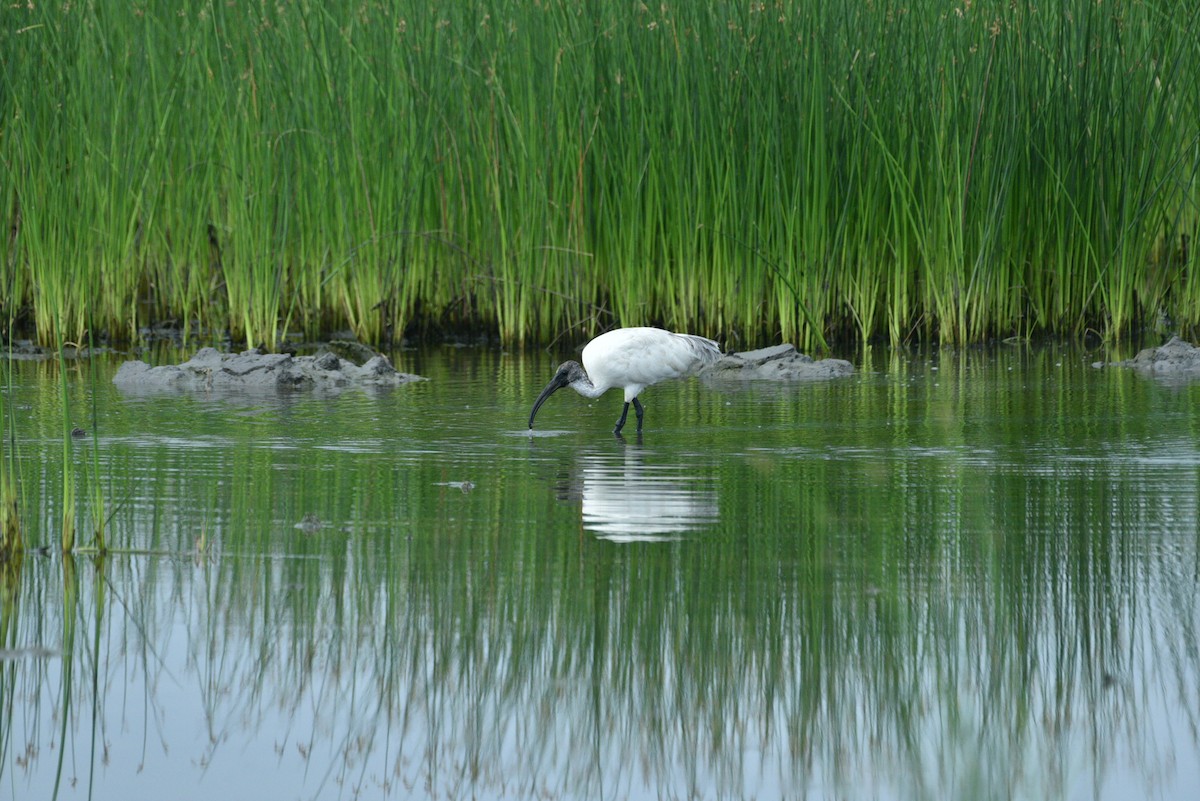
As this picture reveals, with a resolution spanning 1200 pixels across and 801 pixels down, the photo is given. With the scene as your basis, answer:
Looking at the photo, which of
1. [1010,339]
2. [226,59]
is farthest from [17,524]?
[1010,339]

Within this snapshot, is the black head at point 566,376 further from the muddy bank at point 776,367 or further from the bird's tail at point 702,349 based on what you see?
the muddy bank at point 776,367

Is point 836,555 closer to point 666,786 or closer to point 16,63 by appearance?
point 666,786

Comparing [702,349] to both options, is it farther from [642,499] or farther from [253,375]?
[642,499]

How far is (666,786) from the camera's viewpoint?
2.88 meters

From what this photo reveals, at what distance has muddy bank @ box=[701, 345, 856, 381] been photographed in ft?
28.8

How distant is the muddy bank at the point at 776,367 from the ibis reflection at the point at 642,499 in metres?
2.63

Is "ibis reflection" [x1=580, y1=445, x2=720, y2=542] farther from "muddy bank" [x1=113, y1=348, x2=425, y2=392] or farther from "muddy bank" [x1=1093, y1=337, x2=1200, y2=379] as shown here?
"muddy bank" [x1=1093, y1=337, x2=1200, y2=379]

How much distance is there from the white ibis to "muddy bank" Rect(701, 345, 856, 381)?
115 cm

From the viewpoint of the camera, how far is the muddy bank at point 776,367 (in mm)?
8781

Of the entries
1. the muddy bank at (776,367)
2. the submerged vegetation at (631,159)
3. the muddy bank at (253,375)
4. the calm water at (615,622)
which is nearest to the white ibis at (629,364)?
the calm water at (615,622)

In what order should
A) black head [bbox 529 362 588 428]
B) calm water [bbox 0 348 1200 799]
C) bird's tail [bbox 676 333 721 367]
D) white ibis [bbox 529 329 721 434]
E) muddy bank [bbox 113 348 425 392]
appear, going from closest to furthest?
calm water [bbox 0 348 1200 799] < white ibis [bbox 529 329 721 434] < black head [bbox 529 362 588 428] < bird's tail [bbox 676 333 721 367] < muddy bank [bbox 113 348 425 392]

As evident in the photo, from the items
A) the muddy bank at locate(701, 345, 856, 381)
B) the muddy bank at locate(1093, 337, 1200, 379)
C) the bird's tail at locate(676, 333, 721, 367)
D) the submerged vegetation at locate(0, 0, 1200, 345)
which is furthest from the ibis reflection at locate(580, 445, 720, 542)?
the submerged vegetation at locate(0, 0, 1200, 345)

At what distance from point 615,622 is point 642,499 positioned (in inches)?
61.6

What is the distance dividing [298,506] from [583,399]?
3538 millimetres
